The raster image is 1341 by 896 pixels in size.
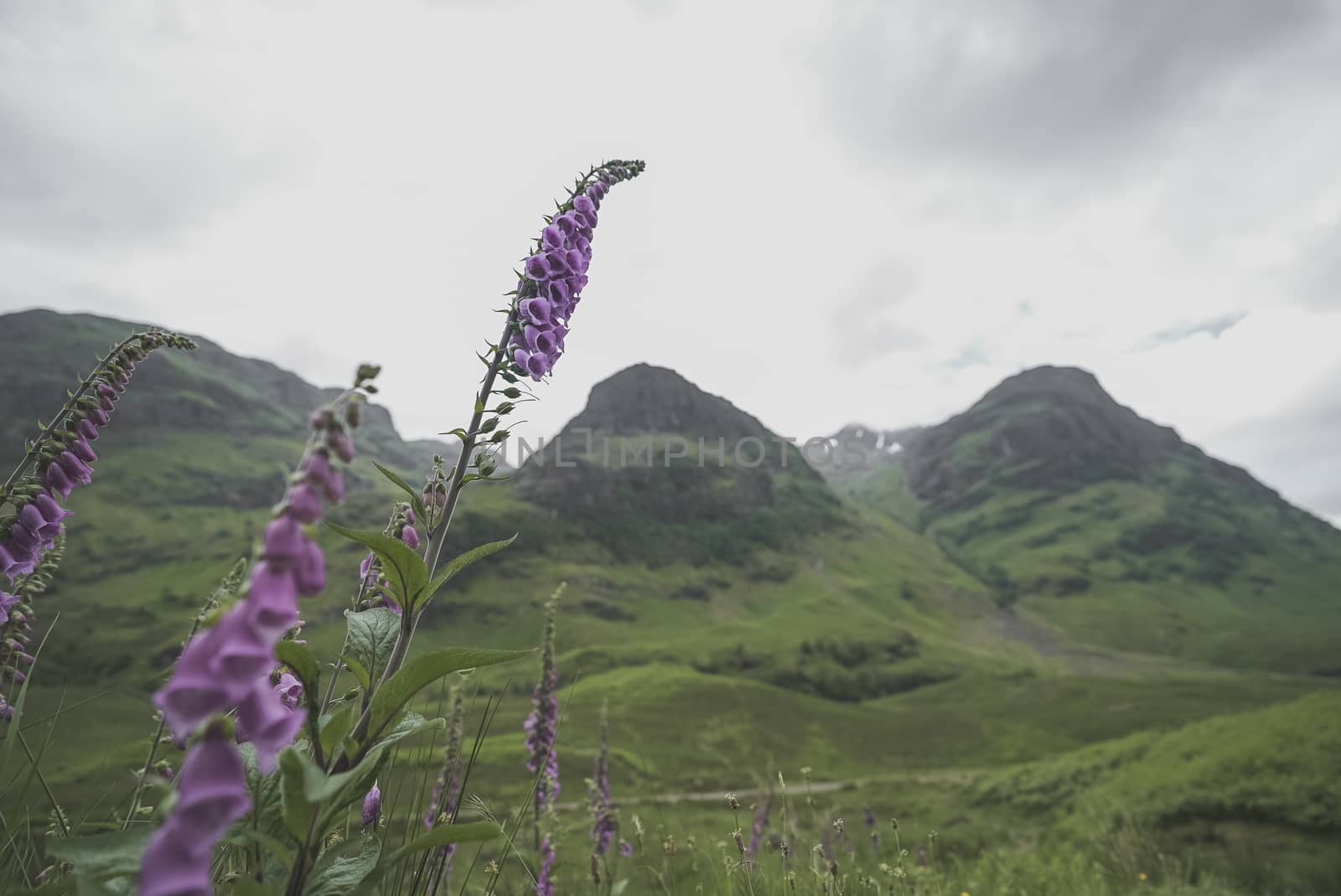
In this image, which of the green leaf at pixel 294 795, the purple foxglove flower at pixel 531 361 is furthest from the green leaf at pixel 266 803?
the purple foxglove flower at pixel 531 361

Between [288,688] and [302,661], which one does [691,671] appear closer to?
[288,688]

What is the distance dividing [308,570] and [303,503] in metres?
0.24

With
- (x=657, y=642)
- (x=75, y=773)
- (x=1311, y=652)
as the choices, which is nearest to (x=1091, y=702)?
(x=657, y=642)

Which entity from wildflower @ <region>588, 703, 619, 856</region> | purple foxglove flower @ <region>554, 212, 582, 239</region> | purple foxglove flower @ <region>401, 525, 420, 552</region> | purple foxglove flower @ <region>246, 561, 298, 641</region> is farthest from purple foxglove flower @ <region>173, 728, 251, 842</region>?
wildflower @ <region>588, 703, 619, 856</region>

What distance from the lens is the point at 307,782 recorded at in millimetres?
1632

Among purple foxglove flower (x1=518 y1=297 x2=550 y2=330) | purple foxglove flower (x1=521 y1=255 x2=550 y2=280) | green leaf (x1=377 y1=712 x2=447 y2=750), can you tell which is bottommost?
green leaf (x1=377 y1=712 x2=447 y2=750)

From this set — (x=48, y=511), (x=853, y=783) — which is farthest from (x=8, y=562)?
(x=853, y=783)

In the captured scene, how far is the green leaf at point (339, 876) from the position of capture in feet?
6.51

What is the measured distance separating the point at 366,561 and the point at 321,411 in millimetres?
2136

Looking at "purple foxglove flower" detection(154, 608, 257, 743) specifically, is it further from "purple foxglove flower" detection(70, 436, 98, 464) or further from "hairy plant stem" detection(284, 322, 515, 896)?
"purple foxglove flower" detection(70, 436, 98, 464)

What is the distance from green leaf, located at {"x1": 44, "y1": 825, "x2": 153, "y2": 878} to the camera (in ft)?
5.31

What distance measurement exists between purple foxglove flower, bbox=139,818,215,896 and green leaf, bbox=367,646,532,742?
2.32ft

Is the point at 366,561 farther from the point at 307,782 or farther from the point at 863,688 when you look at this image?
the point at 863,688

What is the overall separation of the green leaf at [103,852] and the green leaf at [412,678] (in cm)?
63
